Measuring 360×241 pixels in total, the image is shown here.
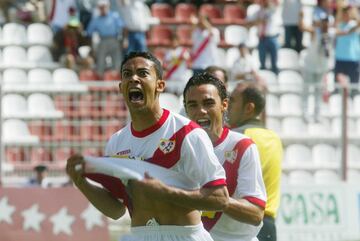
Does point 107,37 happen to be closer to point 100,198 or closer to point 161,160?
point 100,198

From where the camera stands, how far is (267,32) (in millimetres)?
20891

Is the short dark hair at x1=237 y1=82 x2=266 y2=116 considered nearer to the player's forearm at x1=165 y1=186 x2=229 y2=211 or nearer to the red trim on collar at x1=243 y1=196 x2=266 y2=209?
the red trim on collar at x1=243 y1=196 x2=266 y2=209

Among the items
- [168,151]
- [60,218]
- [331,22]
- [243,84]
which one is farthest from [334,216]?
[168,151]

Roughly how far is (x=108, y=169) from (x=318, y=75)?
14278 mm

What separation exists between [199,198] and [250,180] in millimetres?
1072

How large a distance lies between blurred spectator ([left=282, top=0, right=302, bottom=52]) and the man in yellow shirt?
13164 mm

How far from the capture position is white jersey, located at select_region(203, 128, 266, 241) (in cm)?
718

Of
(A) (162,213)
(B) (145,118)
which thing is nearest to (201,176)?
(A) (162,213)

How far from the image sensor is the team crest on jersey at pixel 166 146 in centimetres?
634

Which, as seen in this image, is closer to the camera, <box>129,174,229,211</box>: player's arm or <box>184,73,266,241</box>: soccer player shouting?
<box>129,174,229,211</box>: player's arm

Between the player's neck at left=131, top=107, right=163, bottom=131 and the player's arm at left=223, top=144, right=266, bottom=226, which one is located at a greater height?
the player's neck at left=131, top=107, right=163, bottom=131

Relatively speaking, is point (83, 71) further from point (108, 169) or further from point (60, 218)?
point (108, 169)

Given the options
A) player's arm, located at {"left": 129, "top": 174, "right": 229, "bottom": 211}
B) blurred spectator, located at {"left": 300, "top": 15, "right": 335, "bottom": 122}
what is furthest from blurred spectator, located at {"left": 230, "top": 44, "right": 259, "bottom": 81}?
player's arm, located at {"left": 129, "top": 174, "right": 229, "bottom": 211}

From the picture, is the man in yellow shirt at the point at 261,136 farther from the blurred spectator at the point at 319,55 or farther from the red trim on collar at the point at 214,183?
the blurred spectator at the point at 319,55
